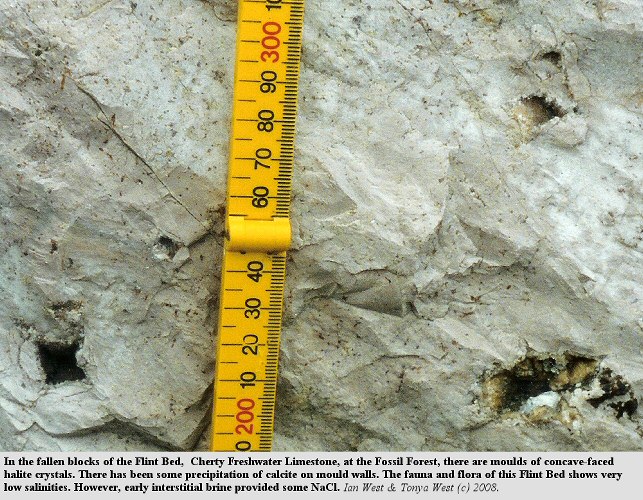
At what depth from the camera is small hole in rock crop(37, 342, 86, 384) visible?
355cm

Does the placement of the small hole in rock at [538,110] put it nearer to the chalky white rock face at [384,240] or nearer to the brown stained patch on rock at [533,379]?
the chalky white rock face at [384,240]

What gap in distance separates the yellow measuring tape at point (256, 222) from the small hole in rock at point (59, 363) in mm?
540

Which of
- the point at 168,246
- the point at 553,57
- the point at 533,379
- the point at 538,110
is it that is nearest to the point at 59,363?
the point at 168,246

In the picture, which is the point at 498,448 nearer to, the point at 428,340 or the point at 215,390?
the point at 428,340

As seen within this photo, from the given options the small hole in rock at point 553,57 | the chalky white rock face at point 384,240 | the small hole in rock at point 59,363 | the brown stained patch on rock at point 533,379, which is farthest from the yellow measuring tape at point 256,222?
the small hole in rock at point 553,57

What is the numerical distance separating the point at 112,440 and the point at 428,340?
1.24 metres

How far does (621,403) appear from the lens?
140 inches

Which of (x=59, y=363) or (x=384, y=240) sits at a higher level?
(x=384, y=240)

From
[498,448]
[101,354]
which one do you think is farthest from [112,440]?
[498,448]

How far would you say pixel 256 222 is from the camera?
133 inches

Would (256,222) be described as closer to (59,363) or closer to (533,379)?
(59,363)

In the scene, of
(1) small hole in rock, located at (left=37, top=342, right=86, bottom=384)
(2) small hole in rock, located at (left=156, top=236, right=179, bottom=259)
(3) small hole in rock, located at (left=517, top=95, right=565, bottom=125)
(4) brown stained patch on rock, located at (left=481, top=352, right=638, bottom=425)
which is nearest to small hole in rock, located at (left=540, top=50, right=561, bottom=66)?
(3) small hole in rock, located at (left=517, top=95, right=565, bottom=125)

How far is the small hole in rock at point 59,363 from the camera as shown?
3547 millimetres

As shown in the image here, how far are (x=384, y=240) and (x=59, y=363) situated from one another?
1294mm
